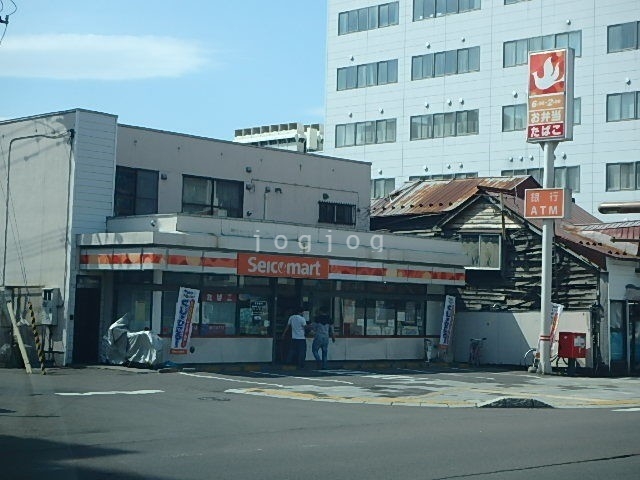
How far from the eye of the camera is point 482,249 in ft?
125

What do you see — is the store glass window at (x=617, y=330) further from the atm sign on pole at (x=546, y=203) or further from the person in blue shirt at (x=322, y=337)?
the person in blue shirt at (x=322, y=337)

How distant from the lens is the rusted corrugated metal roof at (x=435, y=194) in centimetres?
4103

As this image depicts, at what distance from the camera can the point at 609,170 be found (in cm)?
5584

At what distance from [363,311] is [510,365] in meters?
5.88

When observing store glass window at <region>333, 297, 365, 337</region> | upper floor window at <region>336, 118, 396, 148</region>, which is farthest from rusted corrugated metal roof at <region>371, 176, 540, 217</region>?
upper floor window at <region>336, 118, 396, 148</region>

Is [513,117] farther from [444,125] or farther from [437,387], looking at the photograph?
[437,387]

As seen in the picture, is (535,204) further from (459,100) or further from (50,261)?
(459,100)

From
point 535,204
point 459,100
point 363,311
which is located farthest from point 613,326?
point 459,100

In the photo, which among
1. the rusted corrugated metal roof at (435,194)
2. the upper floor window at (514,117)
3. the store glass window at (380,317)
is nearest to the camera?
the store glass window at (380,317)

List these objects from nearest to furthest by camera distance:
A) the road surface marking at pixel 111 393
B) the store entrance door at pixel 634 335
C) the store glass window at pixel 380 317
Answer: the road surface marking at pixel 111 393, the store glass window at pixel 380 317, the store entrance door at pixel 634 335

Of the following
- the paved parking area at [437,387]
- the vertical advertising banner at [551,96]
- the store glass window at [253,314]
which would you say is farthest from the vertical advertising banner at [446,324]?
the store glass window at [253,314]

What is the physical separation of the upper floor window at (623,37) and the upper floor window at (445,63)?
8562 mm

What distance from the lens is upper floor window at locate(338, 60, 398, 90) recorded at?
6562 centimetres

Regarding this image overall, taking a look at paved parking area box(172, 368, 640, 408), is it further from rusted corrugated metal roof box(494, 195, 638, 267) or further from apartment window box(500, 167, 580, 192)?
apartment window box(500, 167, 580, 192)
